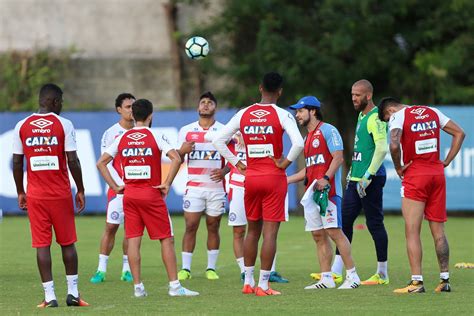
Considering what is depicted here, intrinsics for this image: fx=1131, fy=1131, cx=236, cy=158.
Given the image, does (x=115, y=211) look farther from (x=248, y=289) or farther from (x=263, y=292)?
(x=263, y=292)

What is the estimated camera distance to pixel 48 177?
11.9m

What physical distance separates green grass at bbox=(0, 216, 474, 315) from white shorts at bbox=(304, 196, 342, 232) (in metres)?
0.80

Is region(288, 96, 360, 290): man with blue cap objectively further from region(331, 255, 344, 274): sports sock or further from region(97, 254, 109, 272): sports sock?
region(97, 254, 109, 272): sports sock

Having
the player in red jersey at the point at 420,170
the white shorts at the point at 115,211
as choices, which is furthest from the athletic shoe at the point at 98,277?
the player in red jersey at the point at 420,170

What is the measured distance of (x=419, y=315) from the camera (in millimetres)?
10727

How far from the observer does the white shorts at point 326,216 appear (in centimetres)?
1343

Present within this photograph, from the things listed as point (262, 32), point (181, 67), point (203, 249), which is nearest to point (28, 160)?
point (203, 249)

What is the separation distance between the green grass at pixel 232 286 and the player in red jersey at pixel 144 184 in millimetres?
452

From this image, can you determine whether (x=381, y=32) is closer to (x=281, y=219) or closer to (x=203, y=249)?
(x=203, y=249)

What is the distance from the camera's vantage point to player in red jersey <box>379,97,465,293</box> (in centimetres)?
1279

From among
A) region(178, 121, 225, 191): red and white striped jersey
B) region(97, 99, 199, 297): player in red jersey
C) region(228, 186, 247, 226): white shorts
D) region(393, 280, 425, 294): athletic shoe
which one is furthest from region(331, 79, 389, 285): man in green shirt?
region(97, 99, 199, 297): player in red jersey

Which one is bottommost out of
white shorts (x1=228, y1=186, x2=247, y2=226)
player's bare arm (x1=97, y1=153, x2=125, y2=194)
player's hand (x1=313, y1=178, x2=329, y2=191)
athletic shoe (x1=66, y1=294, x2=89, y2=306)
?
athletic shoe (x1=66, y1=294, x2=89, y2=306)

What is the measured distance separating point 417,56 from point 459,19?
5.11ft

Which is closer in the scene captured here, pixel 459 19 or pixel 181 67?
pixel 459 19
